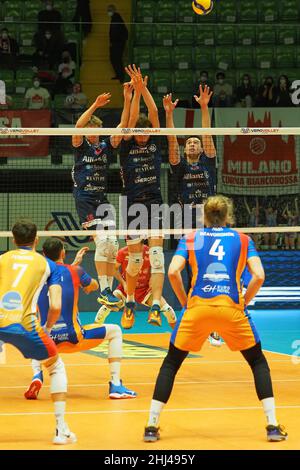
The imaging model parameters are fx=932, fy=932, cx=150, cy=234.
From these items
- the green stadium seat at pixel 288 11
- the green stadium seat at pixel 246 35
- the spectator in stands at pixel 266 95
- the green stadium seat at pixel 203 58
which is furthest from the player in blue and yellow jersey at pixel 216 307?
the green stadium seat at pixel 288 11

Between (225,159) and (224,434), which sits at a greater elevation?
(225,159)

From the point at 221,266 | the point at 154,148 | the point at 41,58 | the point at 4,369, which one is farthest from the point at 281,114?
the point at 221,266

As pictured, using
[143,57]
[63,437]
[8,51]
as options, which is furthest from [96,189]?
[143,57]

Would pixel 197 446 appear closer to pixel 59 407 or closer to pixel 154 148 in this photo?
pixel 59 407

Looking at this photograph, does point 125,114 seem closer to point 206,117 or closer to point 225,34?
point 206,117

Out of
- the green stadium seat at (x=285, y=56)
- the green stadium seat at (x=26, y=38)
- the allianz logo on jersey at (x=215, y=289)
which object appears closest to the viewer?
the allianz logo on jersey at (x=215, y=289)

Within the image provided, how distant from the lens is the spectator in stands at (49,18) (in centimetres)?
2459

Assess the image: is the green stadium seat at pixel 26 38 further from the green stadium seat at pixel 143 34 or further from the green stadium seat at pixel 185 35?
the green stadium seat at pixel 185 35

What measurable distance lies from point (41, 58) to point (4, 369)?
44.8ft

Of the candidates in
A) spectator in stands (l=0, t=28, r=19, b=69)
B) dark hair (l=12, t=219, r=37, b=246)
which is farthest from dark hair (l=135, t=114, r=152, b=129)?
spectator in stands (l=0, t=28, r=19, b=69)

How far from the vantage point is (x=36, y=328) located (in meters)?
7.55

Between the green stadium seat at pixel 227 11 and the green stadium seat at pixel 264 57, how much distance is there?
4.67ft

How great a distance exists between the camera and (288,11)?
26.4 m

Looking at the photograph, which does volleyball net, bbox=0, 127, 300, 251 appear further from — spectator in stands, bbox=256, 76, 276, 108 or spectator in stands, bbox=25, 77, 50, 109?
spectator in stands, bbox=25, 77, 50, 109
